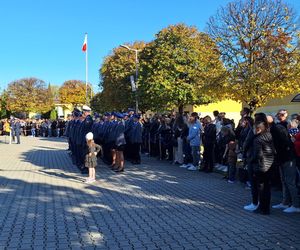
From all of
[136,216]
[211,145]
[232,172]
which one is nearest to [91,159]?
[232,172]

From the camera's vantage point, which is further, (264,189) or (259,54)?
(259,54)

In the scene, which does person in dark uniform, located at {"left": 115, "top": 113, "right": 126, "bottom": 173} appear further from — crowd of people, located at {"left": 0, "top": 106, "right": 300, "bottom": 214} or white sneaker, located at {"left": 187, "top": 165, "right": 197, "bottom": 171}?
white sneaker, located at {"left": 187, "top": 165, "right": 197, "bottom": 171}

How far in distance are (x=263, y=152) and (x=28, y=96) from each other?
256 ft

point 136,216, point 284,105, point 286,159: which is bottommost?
point 136,216

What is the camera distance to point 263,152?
7.20 metres

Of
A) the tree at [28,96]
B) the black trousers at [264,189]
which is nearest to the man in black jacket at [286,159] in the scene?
the black trousers at [264,189]

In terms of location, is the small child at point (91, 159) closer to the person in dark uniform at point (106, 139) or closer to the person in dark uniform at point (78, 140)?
the person in dark uniform at point (78, 140)

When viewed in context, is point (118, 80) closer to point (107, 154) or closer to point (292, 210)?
point (107, 154)

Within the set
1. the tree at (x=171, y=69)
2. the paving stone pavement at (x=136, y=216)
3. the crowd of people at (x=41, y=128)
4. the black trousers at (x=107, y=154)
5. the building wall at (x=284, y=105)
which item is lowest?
the paving stone pavement at (x=136, y=216)

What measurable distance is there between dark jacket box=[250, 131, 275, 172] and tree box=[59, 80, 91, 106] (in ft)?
272

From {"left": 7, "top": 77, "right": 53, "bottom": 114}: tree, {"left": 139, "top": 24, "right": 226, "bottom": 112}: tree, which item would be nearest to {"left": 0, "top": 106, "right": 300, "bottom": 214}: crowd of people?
{"left": 139, "top": 24, "right": 226, "bottom": 112}: tree

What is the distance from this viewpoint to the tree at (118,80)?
38.2m

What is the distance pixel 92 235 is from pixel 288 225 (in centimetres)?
300

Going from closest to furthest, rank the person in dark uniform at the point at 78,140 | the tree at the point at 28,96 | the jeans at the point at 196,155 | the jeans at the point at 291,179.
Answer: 1. the jeans at the point at 291,179
2. the person in dark uniform at the point at 78,140
3. the jeans at the point at 196,155
4. the tree at the point at 28,96
